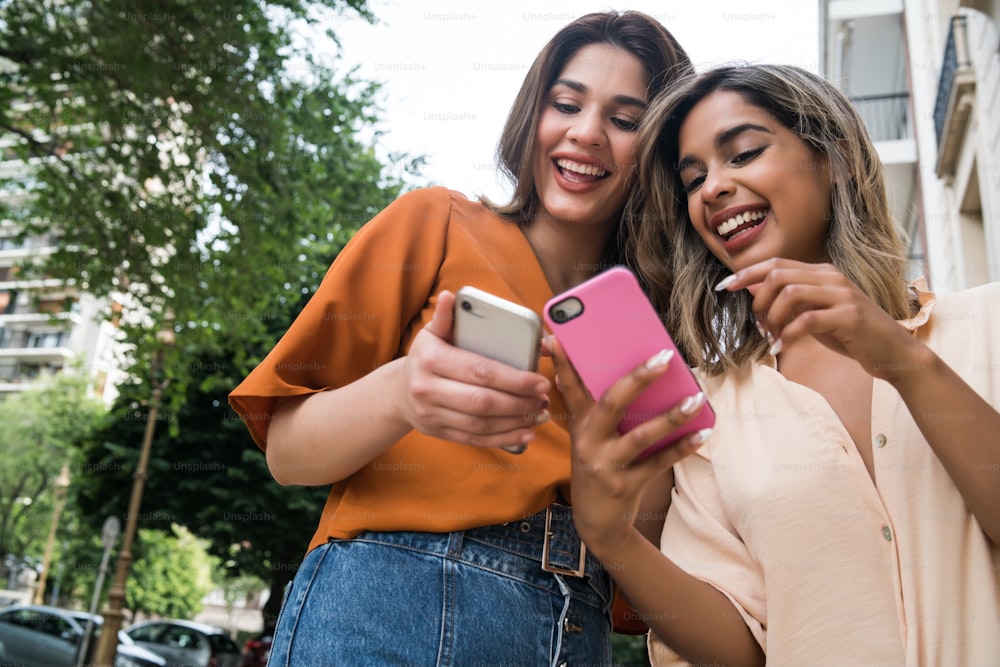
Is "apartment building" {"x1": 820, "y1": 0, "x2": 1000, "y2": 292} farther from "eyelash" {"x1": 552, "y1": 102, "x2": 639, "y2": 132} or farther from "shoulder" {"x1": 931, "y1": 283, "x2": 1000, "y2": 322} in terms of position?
"shoulder" {"x1": 931, "y1": 283, "x2": 1000, "y2": 322}

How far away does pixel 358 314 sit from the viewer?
1.62 metres

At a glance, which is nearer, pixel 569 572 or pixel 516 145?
pixel 569 572

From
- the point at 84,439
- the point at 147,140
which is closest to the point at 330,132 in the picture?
the point at 147,140

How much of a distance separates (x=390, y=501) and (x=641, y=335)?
60 cm

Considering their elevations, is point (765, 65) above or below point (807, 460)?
above

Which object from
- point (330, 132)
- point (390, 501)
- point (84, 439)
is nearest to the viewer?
point (390, 501)

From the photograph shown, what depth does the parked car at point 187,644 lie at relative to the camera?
50.6ft

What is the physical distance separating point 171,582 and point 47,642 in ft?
97.0

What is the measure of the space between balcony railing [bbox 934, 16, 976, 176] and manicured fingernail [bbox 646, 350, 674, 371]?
28.5 feet

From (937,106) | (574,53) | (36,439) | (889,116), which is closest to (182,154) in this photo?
(574,53)

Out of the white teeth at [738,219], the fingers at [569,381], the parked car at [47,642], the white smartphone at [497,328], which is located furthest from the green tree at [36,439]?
the white smartphone at [497,328]

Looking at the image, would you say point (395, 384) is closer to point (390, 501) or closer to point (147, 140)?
point (390, 501)

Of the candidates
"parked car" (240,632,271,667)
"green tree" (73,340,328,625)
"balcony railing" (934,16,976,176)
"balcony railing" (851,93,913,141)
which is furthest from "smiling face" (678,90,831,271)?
"balcony railing" (851,93,913,141)

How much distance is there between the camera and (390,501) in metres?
1.56
